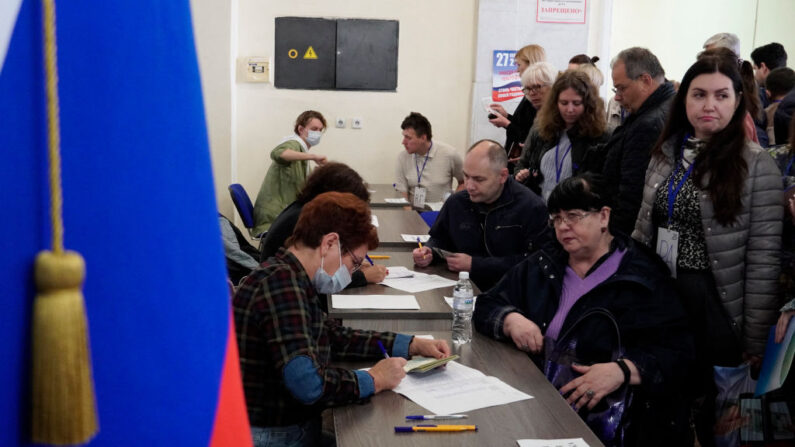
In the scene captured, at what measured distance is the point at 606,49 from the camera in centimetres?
775

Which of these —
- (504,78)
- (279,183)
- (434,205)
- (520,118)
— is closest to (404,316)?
(520,118)

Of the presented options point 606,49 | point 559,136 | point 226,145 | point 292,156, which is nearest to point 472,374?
point 559,136

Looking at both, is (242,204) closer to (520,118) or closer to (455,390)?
(520,118)

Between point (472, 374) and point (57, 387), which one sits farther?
point (472, 374)

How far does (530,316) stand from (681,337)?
1.64 feet

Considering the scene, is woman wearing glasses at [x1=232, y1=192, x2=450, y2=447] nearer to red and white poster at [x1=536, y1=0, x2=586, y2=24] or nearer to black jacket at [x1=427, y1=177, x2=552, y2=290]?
black jacket at [x1=427, y1=177, x2=552, y2=290]

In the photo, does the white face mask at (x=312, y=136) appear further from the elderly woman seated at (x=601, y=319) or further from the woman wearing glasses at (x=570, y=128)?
the elderly woman seated at (x=601, y=319)

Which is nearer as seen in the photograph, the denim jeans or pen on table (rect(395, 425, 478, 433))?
pen on table (rect(395, 425, 478, 433))

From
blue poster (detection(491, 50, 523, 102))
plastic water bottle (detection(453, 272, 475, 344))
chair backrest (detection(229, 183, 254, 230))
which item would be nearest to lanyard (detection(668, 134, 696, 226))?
plastic water bottle (detection(453, 272, 475, 344))

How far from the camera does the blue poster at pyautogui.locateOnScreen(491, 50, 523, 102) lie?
758cm

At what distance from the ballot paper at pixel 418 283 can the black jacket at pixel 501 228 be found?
231 millimetres

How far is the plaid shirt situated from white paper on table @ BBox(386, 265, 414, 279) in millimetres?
1356

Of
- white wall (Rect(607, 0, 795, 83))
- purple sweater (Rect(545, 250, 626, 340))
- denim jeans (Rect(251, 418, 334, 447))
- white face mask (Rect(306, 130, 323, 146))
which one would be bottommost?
denim jeans (Rect(251, 418, 334, 447))

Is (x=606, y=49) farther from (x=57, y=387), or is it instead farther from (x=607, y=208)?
(x=57, y=387)
